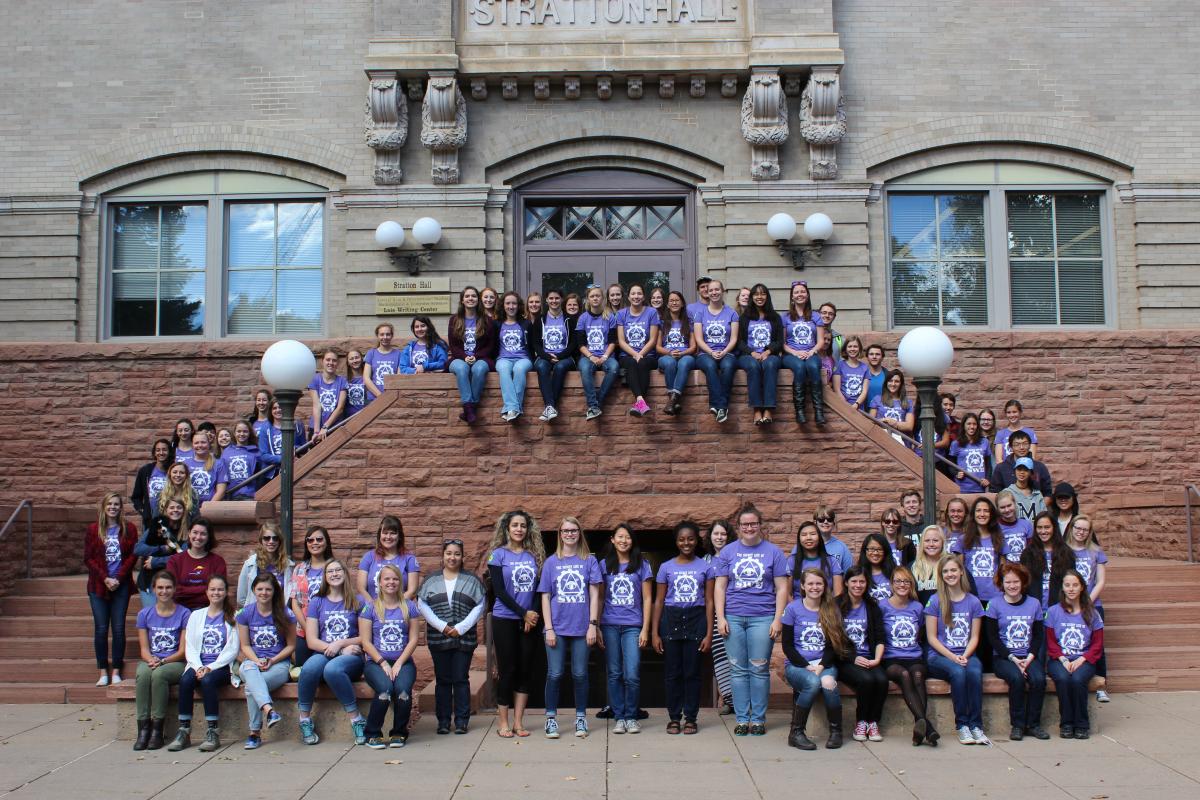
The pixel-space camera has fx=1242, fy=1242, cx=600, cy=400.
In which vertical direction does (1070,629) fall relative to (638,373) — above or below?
below

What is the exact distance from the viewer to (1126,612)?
12.1 m

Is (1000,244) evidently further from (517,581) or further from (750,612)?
(517,581)

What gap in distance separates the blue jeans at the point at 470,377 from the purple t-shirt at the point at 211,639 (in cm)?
382

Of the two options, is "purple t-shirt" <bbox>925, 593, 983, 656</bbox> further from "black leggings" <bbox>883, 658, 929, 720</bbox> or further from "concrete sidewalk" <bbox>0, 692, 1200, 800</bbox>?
"concrete sidewalk" <bbox>0, 692, 1200, 800</bbox>

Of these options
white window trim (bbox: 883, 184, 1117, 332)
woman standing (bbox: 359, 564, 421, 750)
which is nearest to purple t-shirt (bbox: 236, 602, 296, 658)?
woman standing (bbox: 359, 564, 421, 750)

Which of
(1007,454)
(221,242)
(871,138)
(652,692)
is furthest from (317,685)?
(871,138)

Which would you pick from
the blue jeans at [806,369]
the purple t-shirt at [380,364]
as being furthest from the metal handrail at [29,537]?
the blue jeans at [806,369]

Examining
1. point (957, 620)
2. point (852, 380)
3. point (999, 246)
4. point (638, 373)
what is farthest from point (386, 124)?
point (957, 620)

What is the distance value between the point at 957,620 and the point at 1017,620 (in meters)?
0.50

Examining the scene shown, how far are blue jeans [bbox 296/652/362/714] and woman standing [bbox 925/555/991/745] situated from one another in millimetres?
4339

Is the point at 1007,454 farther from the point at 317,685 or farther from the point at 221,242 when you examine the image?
the point at 221,242

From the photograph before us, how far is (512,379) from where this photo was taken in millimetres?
12422

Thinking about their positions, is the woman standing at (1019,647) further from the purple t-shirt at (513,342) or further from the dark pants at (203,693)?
the dark pants at (203,693)

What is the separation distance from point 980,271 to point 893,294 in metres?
1.30
